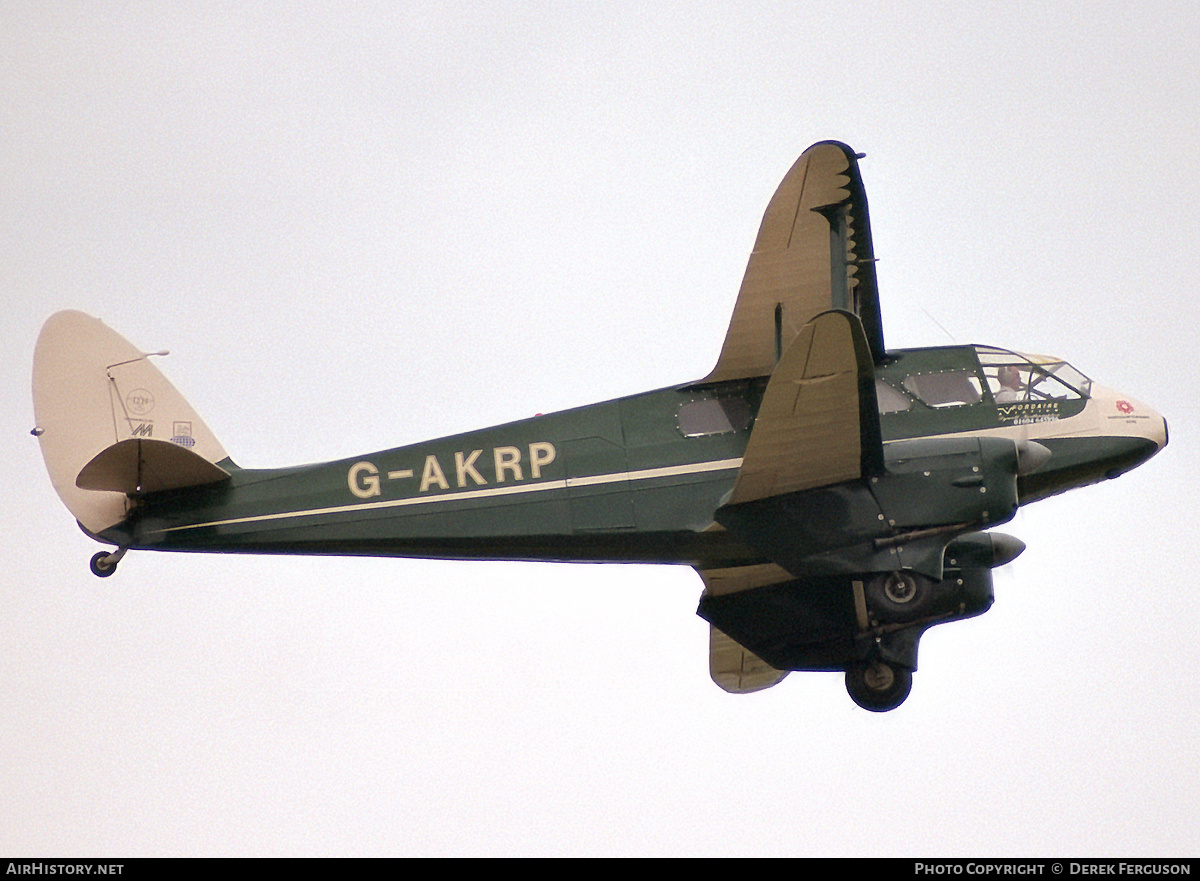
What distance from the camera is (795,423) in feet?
51.6

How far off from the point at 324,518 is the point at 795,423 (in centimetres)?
577

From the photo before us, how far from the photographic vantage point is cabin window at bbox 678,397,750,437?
17.5m

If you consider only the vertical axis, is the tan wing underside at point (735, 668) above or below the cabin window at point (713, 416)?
below

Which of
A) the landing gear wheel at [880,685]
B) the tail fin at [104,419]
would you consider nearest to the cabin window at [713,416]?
the landing gear wheel at [880,685]

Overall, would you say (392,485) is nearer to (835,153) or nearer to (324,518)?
(324,518)

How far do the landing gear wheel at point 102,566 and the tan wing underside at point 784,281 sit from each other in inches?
292

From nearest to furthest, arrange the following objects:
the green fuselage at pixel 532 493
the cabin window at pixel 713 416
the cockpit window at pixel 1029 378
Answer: the green fuselage at pixel 532 493 → the cabin window at pixel 713 416 → the cockpit window at pixel 1029 378

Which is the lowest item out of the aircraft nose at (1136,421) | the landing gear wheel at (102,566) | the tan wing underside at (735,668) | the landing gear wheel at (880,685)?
the landing gear wheel at (880,685)

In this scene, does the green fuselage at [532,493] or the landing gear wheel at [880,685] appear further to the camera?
the landing gear wheel at [880,685]

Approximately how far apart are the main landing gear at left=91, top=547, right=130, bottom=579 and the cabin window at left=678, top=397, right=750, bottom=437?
22.4 ft

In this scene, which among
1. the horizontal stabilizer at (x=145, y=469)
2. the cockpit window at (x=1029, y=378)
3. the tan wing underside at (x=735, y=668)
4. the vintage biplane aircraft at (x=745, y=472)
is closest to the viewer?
the horizontal stabilizer at (x=145, y=469)

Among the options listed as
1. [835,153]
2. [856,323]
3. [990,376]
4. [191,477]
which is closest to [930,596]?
[990,376]

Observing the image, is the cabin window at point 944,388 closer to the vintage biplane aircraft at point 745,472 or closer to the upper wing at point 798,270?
the vintage biplane aircraft at point 745,472

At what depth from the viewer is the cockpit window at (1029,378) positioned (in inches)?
707
